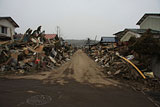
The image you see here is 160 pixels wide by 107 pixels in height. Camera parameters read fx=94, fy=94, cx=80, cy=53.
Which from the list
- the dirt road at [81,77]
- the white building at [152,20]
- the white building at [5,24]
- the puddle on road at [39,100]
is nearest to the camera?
the puddle on road at [39,100]

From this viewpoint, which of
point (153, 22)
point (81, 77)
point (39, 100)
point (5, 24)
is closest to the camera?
point (39, 100)

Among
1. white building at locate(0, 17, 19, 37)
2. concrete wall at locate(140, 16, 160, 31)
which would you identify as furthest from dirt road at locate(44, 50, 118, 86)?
white building at locate(0, 17, 19, 37)

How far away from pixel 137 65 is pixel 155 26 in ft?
39.2

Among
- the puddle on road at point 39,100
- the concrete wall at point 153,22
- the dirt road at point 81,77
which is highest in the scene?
the concrete wall at point 153,22

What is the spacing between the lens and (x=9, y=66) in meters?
8.41

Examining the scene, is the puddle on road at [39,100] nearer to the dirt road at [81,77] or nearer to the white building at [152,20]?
the dirt road at [81,77]

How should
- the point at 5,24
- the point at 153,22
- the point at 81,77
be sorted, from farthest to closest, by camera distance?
the point at 5,24 → the point at 153,22 → the point at 81,77

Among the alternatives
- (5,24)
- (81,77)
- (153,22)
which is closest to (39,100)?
(81,77)

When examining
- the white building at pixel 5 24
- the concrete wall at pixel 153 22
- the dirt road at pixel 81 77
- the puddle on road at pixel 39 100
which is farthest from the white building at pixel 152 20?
the white building at pixel 5 24

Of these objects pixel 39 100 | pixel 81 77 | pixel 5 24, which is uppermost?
pixel 5 24

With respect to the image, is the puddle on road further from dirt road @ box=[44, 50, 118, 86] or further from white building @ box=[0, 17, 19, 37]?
white building @ box=[0, 17, 19, 37]

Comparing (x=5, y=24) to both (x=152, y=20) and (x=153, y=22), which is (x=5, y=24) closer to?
(x=152, y=20)

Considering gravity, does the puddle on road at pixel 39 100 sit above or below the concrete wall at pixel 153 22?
below

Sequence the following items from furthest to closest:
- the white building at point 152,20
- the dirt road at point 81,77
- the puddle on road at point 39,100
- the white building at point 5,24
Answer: the white building at point 5,24, the white building at point 152,20, the dirt road at point 81,77, the puddle on road at point 39,100
